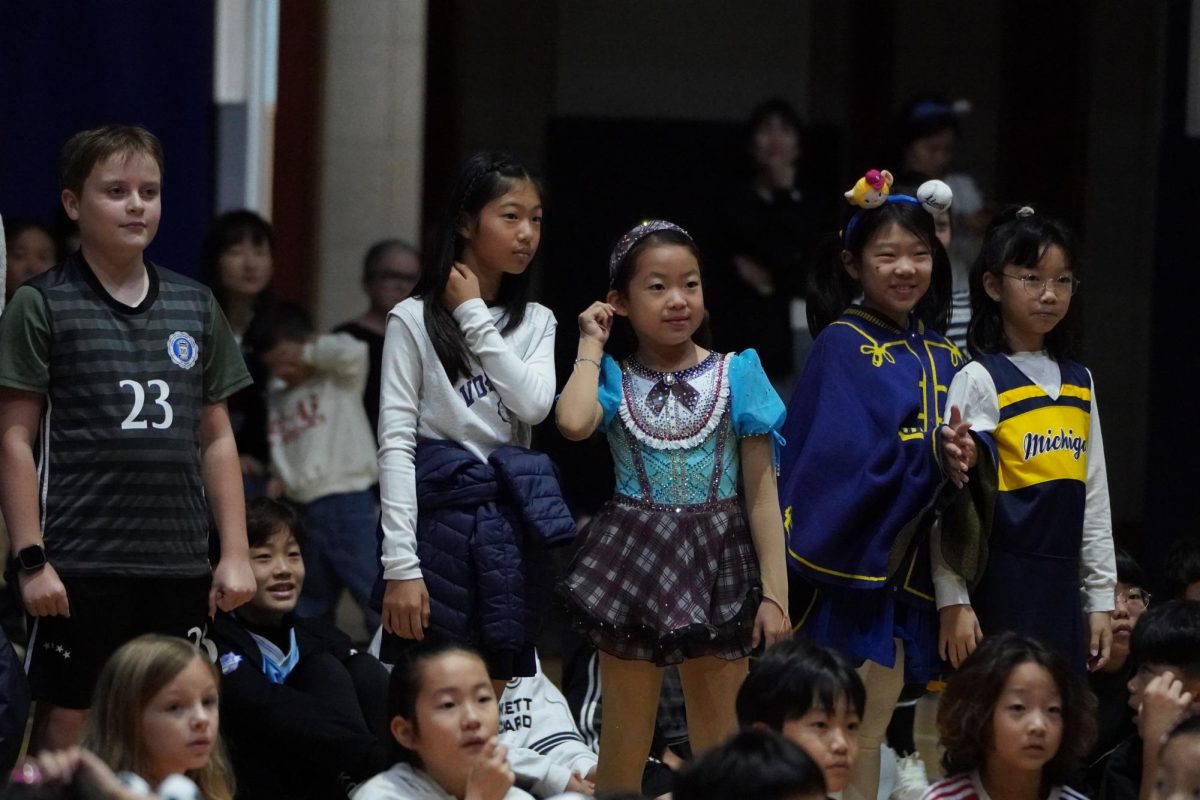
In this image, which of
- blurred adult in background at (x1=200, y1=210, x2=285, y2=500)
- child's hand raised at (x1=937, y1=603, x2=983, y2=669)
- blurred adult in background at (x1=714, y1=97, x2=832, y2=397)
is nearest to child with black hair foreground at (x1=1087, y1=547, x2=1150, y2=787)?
child's hand raised at (x1=937, y1=603, x2=983, y2=669)

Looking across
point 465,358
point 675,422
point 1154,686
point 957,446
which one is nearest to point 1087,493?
point 957,446

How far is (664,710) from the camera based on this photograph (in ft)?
18.6

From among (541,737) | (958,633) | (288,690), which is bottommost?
(541,737)

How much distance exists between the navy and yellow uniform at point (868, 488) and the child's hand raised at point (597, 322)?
1.74 feet

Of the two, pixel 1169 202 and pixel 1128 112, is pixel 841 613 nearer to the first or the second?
pixel 1169 202

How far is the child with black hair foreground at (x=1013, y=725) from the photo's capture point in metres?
4.42

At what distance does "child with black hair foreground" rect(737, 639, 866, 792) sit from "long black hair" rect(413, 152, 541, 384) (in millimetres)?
969

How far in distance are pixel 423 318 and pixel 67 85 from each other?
120 inches

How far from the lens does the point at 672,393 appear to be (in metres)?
4.73

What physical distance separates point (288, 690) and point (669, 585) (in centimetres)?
99

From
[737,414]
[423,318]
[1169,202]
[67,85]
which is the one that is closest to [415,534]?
[423,318]

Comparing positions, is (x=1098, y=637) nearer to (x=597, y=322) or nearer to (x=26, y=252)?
(x=597, y=322)

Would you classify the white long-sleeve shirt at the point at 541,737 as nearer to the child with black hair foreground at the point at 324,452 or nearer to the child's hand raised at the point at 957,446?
the child's hand raised at the point at 957,446

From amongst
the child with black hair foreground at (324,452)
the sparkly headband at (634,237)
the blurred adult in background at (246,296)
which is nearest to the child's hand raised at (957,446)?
the sparkly headband at (634,237)
